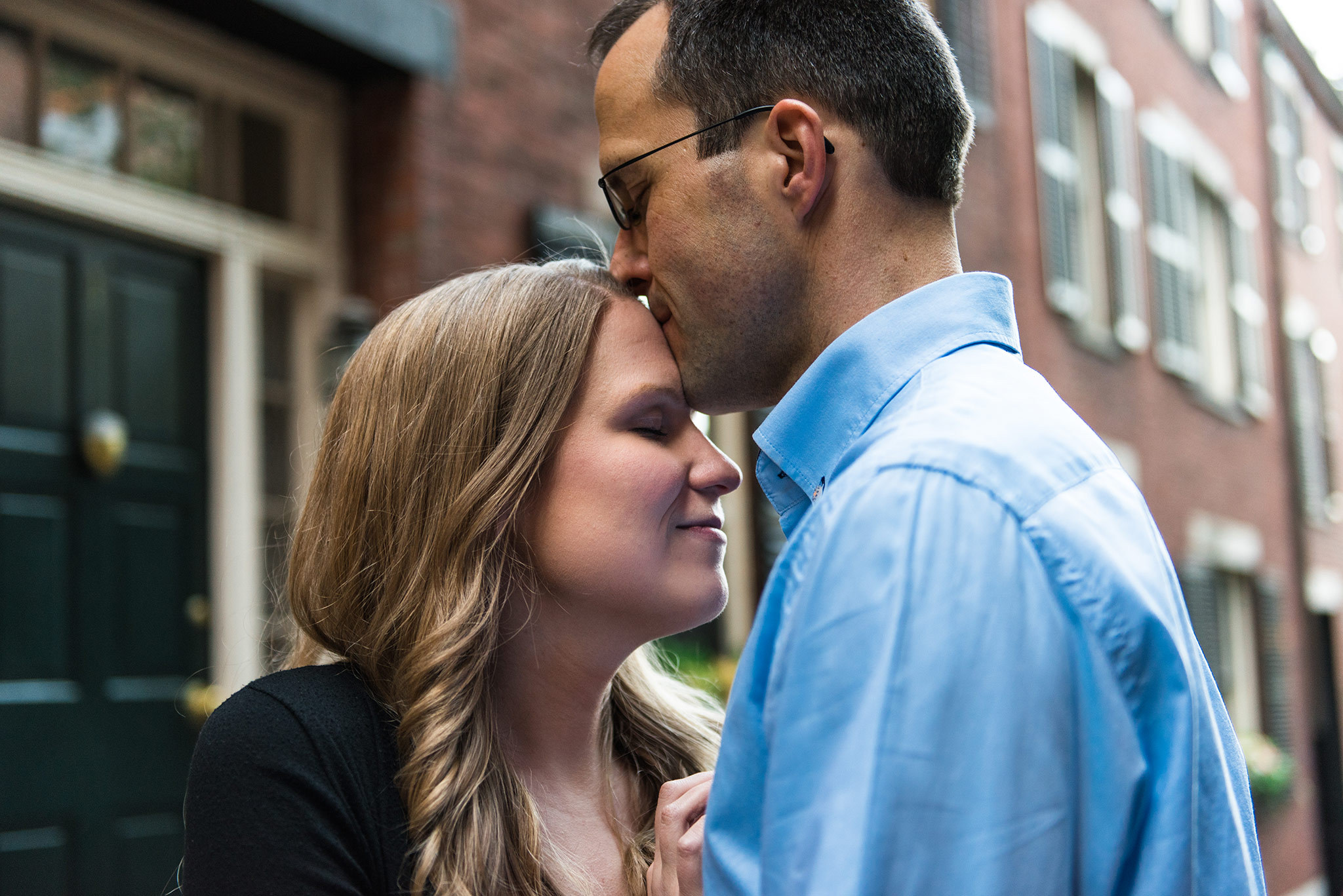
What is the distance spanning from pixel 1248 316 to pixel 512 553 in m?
15.1

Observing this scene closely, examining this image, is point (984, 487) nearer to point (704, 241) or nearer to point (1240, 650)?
point (704, 241)

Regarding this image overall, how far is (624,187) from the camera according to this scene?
6.12 ft

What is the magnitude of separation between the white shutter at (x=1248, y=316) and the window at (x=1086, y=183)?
3.12 metres

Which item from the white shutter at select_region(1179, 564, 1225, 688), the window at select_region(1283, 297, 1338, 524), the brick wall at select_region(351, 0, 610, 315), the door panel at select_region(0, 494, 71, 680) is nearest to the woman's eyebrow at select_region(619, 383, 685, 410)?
the door panel at select_region(0, 494, 71, 680)

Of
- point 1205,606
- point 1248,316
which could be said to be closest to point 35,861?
point 1205,606

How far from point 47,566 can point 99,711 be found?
1.57 feet

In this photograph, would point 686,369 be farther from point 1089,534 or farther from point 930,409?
point 1089,534

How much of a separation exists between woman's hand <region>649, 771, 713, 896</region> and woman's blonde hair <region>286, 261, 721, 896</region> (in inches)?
7.1

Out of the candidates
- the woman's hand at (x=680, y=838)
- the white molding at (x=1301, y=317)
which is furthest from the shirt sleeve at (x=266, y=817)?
the white molding at (x=1301, y=317)

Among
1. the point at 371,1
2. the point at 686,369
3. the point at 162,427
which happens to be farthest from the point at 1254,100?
the point at 686,369

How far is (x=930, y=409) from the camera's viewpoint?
125 centimetres

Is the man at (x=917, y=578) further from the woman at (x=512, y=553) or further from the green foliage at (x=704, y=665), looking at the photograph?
the green foliage at (x=704, y=665)

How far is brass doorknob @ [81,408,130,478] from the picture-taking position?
4039 millimetres

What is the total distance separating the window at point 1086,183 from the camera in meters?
10.5
